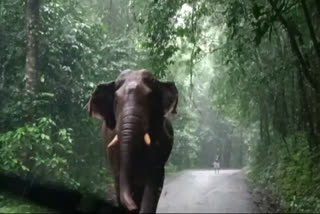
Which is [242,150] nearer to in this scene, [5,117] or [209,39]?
[209,39]

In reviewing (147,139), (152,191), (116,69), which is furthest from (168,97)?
(116,69)

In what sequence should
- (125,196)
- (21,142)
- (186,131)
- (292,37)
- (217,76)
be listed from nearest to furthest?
(125,196) < (292,37) < (21,142) < (217,76) < (186,131)

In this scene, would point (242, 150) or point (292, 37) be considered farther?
point (242, 150)

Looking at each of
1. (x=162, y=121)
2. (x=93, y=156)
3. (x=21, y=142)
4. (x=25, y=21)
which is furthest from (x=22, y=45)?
(x=162, y=121)

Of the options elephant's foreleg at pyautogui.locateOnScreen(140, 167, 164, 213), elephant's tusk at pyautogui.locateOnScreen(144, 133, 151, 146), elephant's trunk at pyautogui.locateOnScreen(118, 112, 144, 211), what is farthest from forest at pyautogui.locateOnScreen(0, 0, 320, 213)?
elephant's tusk at pyautogui.locateOnScreen(144, 133, 151, 146)

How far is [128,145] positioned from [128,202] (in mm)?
794

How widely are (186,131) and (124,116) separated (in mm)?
25563

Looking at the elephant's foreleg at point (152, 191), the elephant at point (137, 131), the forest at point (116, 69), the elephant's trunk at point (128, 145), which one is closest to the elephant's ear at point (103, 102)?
the elephant at point (137, 131)

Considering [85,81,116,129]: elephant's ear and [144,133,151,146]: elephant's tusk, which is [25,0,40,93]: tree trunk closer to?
[85,81,116,129]: elephant's ear

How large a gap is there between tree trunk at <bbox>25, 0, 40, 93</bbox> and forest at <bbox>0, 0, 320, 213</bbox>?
0.02m

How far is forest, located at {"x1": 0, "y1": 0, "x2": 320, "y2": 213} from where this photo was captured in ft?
34.4

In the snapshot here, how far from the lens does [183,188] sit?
687 inches

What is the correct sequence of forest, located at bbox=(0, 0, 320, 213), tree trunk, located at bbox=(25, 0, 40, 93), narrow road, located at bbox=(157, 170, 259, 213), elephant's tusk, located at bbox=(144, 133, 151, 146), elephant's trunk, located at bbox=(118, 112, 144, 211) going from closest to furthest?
elephant's trunk, located at bbox=(118, 112, 144, 211) < elephant's tusk, located at bbox=(144, 133, 151, 146) < forest, located at bbox=(0, 0, 320, 213) < tree trunk, located at bbox=(25, 0, 40, 93) < narrow road, located at bbox=(157, 170, 259, 213)

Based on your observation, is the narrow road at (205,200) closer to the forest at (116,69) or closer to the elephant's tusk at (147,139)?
the forest at (116,69)
